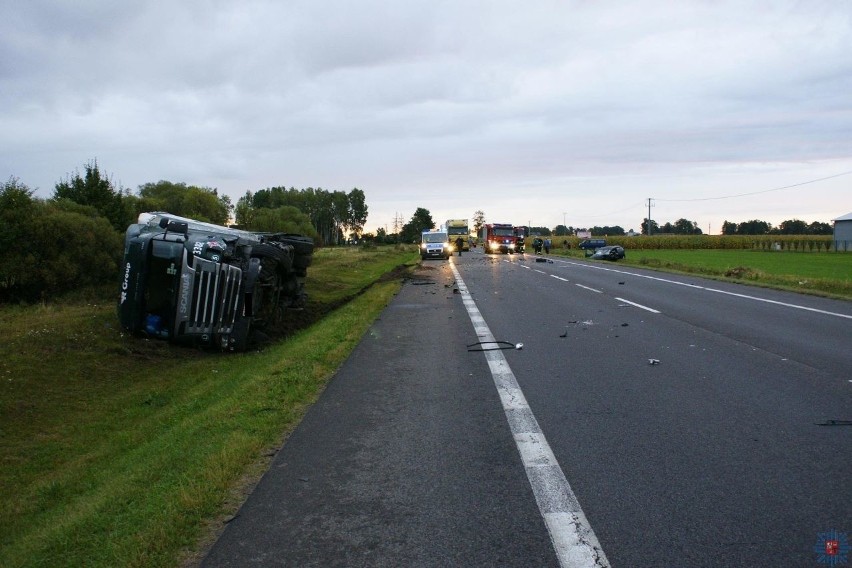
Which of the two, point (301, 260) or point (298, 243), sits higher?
point (298, 243)

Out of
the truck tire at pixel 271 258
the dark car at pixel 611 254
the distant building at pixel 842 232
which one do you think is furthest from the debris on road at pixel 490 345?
the distant building at pixel 842 232

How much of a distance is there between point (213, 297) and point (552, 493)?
29.8 ft

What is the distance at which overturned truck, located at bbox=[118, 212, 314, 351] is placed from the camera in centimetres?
1162

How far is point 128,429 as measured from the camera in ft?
29.3

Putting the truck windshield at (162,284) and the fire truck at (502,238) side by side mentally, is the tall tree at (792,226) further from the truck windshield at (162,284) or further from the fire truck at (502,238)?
the truck windshield at (162,284)

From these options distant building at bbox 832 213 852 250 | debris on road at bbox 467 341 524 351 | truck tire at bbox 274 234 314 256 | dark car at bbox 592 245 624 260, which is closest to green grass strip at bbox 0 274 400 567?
debris on road at bbox 467 341 524 351

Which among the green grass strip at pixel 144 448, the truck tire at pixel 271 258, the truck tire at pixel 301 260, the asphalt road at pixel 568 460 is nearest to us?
the asphalt road at pixel 568 460

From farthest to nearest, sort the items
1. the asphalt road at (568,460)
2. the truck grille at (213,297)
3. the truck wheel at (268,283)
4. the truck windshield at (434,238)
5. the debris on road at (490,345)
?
the truck windshield at (434,238) → the truck wheel at (268,283) → the truck grille at (213,297) → the debris on road at (490,345) → the asphalt road at (568,460)

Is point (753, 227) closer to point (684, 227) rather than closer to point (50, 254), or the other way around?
point (684, 227)

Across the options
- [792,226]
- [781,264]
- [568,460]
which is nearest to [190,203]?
[781,264]

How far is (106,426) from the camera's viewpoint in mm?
9141

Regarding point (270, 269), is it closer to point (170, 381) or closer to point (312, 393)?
point (170, 381)

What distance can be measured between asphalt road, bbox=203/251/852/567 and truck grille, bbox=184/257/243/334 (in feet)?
11.4

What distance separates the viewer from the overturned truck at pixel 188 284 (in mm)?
11617
